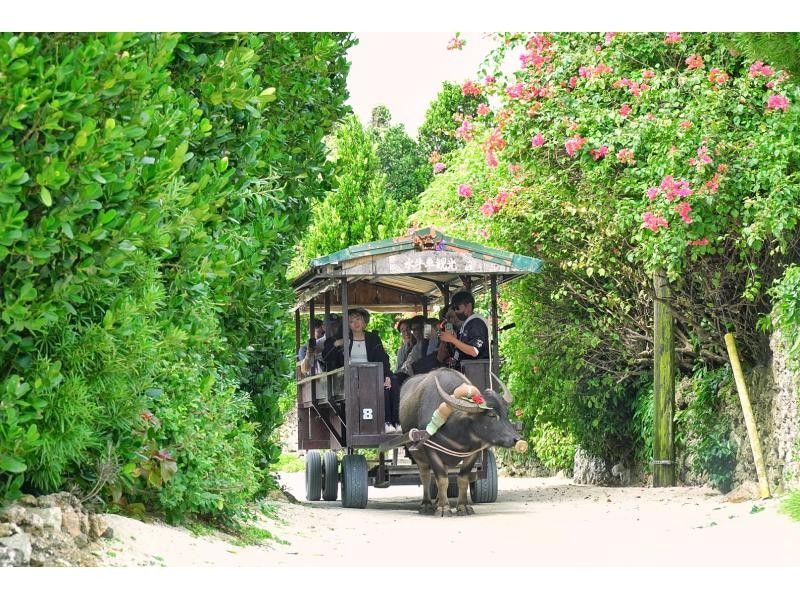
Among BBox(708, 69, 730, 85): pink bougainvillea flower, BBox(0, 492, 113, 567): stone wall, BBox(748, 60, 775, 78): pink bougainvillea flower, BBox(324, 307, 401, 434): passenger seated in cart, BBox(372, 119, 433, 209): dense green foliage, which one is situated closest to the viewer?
BBox(0, 492, 113, 567): stone wall

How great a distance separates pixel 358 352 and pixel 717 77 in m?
5.17

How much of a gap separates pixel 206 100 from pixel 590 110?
24.2 feet

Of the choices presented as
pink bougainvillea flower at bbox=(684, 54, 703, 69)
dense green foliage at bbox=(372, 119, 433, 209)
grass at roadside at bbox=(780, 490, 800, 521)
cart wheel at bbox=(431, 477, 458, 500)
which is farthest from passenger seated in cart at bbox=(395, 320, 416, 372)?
dense green foliage at bbox=(372, 119, 433, 209)

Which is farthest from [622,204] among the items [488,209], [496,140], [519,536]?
[519,536]

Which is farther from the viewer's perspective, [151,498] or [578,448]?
[578,448]

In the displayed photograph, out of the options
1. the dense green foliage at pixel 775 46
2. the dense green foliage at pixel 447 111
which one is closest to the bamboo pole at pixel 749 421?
the dense green foliage at pixel 775 46

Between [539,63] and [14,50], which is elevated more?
[539,63]

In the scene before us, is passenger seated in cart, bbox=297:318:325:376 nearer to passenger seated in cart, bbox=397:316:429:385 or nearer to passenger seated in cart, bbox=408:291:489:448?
passenger seated in cart, bbox=397:316:429:385

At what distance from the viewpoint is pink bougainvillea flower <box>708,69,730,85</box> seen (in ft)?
45.5

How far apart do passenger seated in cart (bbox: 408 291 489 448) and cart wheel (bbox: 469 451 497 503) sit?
1.31 meters

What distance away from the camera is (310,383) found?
15688mm

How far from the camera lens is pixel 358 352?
1401 centimetres
